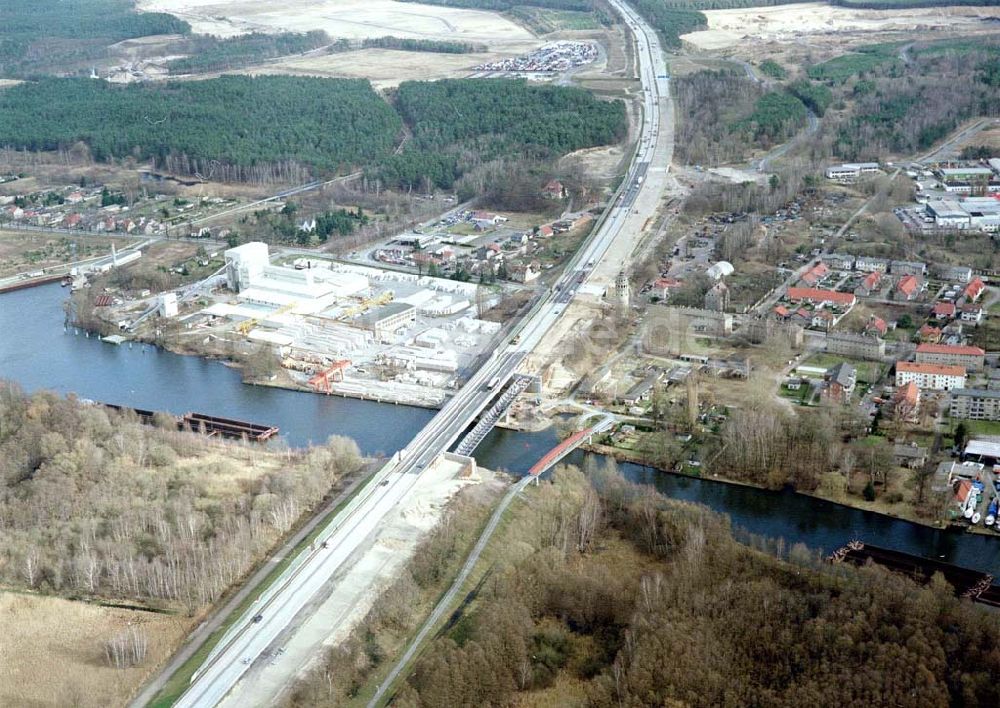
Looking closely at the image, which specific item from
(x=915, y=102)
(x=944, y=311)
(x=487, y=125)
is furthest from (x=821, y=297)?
(x=487, y=125)

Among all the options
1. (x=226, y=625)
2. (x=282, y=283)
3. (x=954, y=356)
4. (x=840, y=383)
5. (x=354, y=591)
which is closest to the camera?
(x=226, y=625)

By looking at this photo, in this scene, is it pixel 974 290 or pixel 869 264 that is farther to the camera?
pixel 869 264

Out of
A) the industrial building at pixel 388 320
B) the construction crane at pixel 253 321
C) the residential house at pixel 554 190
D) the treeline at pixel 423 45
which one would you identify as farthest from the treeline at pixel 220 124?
the industrial building at pixel 388 320

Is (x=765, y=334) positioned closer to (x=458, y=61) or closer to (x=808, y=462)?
(x=808, y=462)

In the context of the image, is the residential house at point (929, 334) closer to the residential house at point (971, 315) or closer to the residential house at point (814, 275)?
the residential house at point (971, 315)

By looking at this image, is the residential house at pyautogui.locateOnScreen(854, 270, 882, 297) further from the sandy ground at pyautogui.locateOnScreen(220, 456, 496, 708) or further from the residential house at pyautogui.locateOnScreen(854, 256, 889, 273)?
the sandy ground at pyautogui.locateOnScreen(220, 456, 496, 708)

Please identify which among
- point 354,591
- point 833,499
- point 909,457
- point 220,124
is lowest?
point 354,591

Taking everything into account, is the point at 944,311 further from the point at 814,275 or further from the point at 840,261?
the point at 840,261
